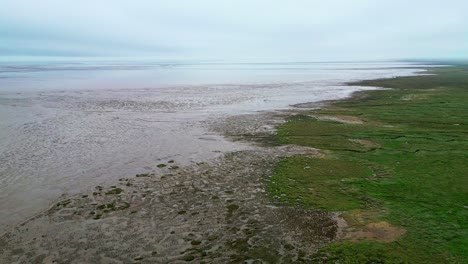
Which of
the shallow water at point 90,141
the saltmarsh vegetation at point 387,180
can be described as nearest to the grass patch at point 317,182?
the saltmarsh vegetation at point 387,180

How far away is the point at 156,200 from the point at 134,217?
1.84 metres

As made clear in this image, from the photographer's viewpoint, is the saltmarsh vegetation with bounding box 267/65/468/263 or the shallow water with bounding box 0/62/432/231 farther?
the shallow water with bounding box 0/62/432/231

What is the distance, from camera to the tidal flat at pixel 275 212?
11.7 meters

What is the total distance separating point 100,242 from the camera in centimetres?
1238

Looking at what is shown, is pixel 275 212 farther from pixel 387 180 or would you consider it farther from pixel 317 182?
pixel 387 180

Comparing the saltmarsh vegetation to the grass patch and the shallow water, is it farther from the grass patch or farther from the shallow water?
the shallow water

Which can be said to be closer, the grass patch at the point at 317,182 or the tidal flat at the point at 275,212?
the tidal flat at the point at 275,212

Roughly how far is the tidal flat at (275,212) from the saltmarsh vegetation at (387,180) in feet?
0.18

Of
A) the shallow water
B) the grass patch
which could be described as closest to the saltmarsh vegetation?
the grass patch

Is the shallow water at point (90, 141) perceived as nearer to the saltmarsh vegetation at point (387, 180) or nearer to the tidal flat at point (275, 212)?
the tidal flat at point (275, 212)

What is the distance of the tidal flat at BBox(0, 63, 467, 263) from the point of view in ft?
38.3

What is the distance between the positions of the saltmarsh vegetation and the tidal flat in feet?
0.18

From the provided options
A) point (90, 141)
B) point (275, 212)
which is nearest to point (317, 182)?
point (275, 212)

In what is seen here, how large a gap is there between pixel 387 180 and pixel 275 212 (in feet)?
23.7
